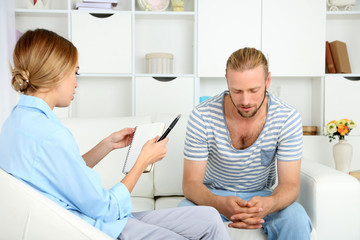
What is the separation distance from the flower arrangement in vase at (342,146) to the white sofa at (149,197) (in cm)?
103

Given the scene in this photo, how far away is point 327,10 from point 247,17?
73 centimetres

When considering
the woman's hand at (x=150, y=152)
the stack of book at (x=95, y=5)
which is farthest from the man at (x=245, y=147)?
the stack of book at (x=95, y=5)

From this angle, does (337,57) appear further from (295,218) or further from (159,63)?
(295,218)

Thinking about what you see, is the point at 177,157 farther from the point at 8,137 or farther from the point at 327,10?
the point at 327,10

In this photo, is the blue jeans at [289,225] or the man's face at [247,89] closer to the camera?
the blue jeans at [289,225]

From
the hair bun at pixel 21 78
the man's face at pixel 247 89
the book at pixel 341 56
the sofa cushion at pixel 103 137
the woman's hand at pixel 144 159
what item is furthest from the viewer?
the book at pixel 341 56

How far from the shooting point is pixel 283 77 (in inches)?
137

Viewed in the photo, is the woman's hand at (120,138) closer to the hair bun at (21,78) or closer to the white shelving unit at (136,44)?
the hair bun at (21,78)

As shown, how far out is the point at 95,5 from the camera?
122 inches

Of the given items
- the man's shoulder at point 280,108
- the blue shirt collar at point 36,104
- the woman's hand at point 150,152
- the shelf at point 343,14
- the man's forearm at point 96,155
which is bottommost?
the man's forearm at point 96,155

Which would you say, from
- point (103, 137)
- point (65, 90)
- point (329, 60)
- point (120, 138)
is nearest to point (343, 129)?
point (329, 60)

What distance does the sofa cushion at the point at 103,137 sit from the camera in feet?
6.57

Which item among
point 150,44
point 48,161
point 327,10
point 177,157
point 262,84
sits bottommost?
point 177,157

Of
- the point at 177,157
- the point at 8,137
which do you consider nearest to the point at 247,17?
the point at 177,157
